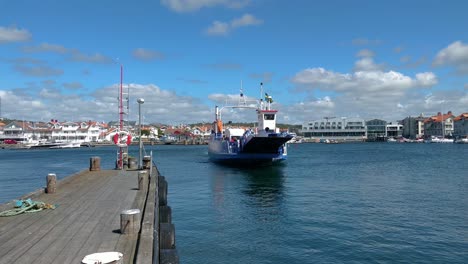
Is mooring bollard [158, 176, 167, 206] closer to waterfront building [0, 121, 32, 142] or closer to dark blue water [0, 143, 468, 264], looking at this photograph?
dark blue water [0, 143, 468, 264]

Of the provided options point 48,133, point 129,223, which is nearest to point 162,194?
point 129,223

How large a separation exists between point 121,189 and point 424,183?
85.7 ft

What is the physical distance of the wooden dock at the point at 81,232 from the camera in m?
7.31

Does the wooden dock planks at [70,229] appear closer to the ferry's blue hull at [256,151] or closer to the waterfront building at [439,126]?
the ferry's blue hull at [256,151]

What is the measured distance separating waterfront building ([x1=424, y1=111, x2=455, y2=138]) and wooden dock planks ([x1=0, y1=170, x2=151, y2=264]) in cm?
19928

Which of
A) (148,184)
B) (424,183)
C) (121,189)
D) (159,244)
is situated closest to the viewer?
(159,244)

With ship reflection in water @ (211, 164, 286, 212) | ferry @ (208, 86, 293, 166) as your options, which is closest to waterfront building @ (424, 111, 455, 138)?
ferry @ (208, 86, 293, 166)

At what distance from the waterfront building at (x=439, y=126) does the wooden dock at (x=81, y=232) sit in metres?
200

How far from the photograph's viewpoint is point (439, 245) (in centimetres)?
1439

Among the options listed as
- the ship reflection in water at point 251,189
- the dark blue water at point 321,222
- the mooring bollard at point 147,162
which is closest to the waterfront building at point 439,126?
the ship reflection in water at point 251,189

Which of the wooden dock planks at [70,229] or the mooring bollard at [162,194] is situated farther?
the mooring bollard at [162,194]

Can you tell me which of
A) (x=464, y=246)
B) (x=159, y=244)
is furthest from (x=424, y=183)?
(x=159, y=244)

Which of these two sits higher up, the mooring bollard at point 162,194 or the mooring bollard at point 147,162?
the mooring bollard at point 147,162

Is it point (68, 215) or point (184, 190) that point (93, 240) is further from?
point (184, 190)
